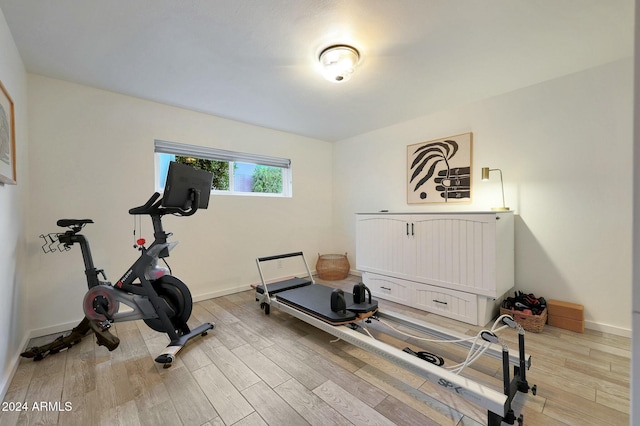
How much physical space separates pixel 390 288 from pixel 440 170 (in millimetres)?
1542

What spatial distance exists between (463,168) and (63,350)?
4015 millimetres

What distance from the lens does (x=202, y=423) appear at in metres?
1.31

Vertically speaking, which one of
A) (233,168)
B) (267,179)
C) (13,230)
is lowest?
(13,230)

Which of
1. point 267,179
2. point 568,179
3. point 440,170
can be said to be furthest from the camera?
point 267,179

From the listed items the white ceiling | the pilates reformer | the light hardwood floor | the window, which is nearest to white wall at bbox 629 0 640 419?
the pilates reformer

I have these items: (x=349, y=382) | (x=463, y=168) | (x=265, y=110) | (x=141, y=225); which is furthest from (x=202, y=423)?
(x=463, y=168)

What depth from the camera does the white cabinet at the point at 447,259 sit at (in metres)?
2.32

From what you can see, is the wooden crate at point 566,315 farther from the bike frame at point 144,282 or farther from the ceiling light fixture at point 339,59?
the bike frame at point 144,282

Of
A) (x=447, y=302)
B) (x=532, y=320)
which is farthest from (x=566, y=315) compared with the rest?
(x=447, y=302)

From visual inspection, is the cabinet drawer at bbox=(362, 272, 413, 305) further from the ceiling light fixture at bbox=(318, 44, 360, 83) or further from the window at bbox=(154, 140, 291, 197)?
the ceiling light fixture at bbox=(318, 44, 360, 83)

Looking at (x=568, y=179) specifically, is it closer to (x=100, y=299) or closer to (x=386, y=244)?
(x=386, y=244)

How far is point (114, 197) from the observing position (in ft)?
8.52

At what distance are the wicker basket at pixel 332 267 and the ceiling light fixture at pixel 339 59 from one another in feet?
8.74

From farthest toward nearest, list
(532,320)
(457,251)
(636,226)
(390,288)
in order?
(390,288) < (457,251) < (532,320) < (636,226)
